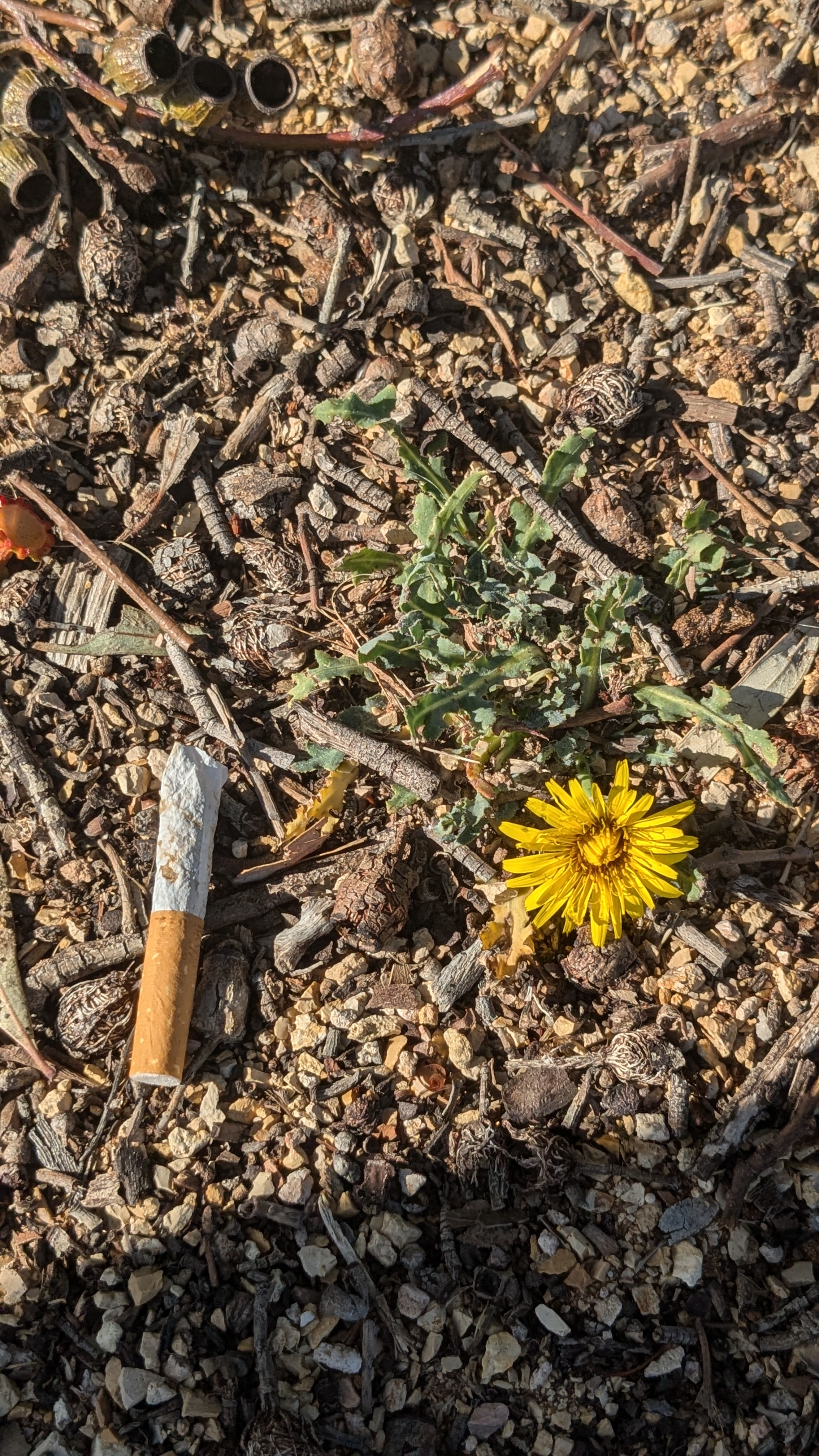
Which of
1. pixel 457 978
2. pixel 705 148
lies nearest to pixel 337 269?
pixel 705 148

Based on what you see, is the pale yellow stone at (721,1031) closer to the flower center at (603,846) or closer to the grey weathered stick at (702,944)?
the grey weathered stick at (702,944)

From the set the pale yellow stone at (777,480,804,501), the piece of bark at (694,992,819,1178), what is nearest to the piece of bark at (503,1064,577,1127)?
the piece of bark at (694,992,819,1178)

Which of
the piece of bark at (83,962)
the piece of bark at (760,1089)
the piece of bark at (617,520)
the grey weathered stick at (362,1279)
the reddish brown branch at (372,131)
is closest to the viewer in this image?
the grey weathered stick at (362,1279)

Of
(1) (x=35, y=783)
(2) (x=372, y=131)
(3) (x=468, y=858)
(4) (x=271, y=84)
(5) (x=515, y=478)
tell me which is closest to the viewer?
(3) (x=468, y=858)

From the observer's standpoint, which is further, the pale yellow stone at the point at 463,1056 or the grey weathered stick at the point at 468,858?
the grey weathered stick at the point at 468,858

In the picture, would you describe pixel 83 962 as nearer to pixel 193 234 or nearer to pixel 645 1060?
pixel 645 1060

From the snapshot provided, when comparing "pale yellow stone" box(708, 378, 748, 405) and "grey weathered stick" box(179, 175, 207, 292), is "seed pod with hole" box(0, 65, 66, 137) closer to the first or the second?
"grey weathered stick" box(179, 175, 207, 292)

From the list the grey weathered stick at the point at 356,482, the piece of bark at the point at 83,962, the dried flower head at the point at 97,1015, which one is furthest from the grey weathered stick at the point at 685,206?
the dried flower head at the point at 97,1015
